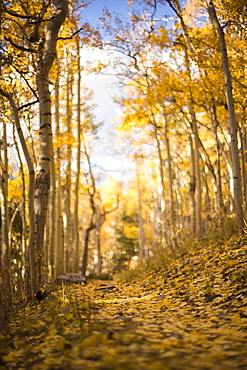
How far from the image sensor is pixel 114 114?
17156 mm

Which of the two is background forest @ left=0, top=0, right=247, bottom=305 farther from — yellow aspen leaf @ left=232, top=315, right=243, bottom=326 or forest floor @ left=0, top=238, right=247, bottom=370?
yellow aspen leaf @ left=232, top=315, right=243, bottom=326

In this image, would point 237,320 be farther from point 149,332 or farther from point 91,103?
point 91,103

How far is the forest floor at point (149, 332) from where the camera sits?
6.43 feet

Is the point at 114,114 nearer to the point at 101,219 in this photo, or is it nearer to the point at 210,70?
the point at 101,219

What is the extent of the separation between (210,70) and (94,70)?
12.7 ft

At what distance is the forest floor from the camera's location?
1.96 metres

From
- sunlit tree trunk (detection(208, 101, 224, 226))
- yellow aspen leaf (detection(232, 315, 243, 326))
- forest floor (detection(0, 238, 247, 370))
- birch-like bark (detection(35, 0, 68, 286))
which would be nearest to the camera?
forest floor (detection(0, 238, 247, 370))

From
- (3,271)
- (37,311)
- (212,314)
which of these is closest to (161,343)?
(212,314)

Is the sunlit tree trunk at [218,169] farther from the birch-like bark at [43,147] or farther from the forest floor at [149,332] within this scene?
the birch-like bark at [43,147]

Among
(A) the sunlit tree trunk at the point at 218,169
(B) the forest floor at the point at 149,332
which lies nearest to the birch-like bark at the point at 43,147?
(B) the forest floor at the point at 149,332

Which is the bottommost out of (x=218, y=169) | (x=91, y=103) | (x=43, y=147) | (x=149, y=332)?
(x=149, y=332)

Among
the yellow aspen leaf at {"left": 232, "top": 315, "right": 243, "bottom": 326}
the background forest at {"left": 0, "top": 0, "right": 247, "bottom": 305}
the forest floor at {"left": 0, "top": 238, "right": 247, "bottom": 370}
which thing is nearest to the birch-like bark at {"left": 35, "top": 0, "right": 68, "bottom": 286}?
the background forest at {"left": 0, "top": 0, "right": 247, "bottom": 305}

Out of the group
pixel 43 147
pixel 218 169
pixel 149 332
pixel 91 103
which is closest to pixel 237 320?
pixel 149 332

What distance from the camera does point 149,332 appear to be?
2.54 metres
